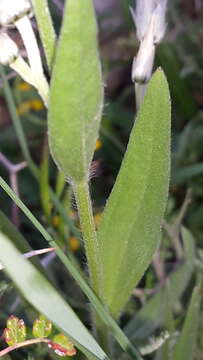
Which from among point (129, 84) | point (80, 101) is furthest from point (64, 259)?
point (129, 84)

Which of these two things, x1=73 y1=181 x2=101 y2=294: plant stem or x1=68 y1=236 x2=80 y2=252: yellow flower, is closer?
x1=73 y1=181 x2=101 y2=294: plant stem

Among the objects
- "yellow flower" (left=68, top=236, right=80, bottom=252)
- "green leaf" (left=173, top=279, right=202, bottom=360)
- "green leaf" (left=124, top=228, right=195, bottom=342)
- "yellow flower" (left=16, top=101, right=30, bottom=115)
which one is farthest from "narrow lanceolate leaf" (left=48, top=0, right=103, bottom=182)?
"yellow flower" (left=16, top=101, right=30, bottom=115)

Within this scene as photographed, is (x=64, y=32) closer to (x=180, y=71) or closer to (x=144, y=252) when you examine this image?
(x=144, y=252)

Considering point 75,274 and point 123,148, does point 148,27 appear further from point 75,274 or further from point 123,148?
point 123,148

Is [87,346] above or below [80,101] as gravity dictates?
below

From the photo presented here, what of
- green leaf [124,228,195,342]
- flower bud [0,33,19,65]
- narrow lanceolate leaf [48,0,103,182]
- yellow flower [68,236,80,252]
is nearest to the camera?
narrow lanceolate leaf [48,0,103,182]

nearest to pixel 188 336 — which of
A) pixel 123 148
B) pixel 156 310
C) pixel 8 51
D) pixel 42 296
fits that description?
pixel 156 310

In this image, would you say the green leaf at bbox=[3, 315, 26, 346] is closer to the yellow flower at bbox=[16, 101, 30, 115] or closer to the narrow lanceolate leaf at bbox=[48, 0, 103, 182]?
the narrow lanceolate leaf at bbox=[48, 0, 103, 182]
